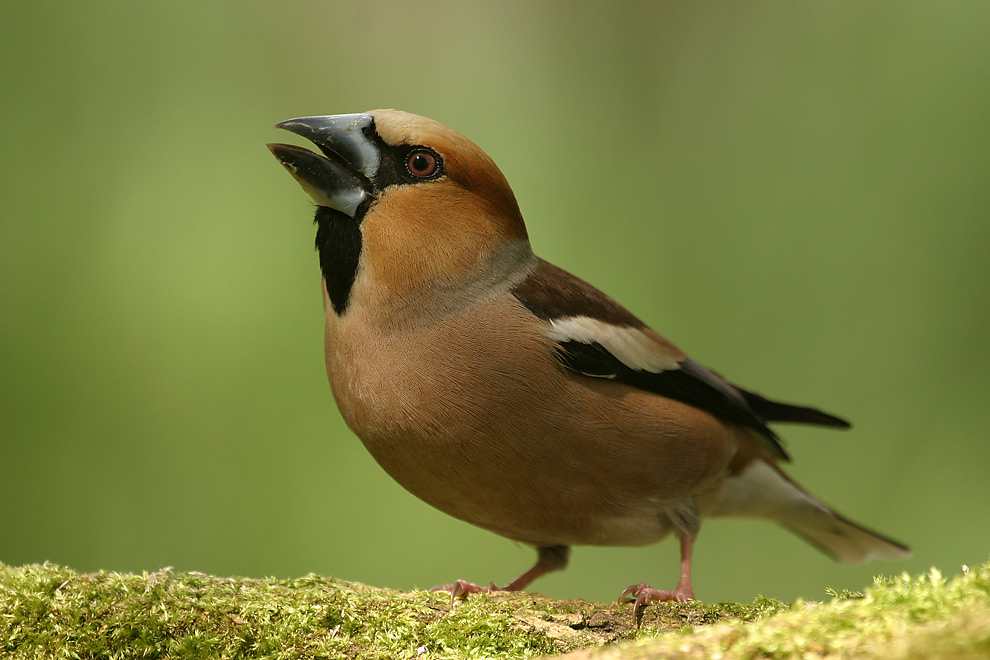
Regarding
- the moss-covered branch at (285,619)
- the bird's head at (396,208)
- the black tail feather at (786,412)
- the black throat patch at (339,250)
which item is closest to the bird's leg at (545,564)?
the moss-covered branch at (285,619)

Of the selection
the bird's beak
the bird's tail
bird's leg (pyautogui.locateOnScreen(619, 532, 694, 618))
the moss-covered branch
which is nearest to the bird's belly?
bird's leg (pyautogui.locateOnScreen(619, 532, 694, 618))

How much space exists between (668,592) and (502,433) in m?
0.85

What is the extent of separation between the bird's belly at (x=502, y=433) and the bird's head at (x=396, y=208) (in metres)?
0.20

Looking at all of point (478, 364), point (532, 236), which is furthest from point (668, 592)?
point (532, 236)

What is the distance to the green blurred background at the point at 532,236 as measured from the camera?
21.0 feet

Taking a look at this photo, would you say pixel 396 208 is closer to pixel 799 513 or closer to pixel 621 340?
pixel 621 340

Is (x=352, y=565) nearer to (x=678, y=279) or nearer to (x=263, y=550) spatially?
(x=263, y=550)

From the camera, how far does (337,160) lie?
3506 mm

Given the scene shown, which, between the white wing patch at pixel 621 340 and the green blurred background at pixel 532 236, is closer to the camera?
the white wing patch at pixel 621 340

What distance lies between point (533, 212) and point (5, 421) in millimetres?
4419

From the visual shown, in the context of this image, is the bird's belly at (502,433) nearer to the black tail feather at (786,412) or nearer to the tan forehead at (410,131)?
the tan forehead at (410,131)

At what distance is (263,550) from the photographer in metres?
6.29

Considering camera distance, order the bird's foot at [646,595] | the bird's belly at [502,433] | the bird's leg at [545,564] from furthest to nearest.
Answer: the bird's leg at [545,564] < the bird's belly at [502,433] < the bird's foot at [646,595]

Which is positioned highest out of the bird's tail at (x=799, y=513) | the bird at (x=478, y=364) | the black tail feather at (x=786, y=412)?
the bird at (x=478, y=364)
